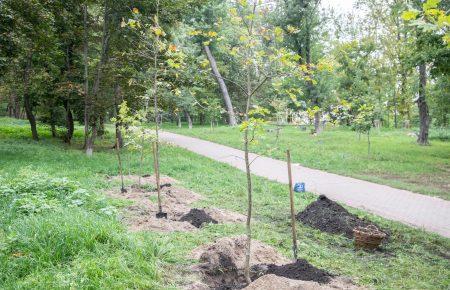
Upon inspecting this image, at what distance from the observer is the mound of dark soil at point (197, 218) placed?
7233 millimetres

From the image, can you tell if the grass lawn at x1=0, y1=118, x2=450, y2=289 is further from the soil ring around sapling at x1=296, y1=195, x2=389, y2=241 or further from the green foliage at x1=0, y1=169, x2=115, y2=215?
the soil ring around sapling at x1=296, y1=195, x2=389, y2=241

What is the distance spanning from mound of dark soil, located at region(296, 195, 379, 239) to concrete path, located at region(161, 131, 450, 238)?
5.09ft

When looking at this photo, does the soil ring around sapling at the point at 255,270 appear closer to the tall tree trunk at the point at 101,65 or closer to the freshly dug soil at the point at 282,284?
the freshly dug soil at the point at 282,284

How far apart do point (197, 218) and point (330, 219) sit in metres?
2.47

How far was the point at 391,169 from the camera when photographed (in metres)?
15.4

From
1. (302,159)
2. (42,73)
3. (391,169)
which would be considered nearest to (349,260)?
(391,169)

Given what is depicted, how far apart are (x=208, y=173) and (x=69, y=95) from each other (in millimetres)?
8278

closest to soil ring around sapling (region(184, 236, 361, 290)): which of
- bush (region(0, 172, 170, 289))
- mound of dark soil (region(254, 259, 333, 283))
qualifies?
mound of dark soil (region(254, 259, 333, 283))

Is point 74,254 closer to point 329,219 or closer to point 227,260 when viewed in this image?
point 227,260

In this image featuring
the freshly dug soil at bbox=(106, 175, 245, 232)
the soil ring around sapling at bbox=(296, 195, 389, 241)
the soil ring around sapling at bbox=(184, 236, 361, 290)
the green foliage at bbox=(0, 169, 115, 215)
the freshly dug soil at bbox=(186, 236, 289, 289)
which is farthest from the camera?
the soil ring around sapling at bbox=(296, 195, 389, 241)

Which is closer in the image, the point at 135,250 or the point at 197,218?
the point at 135,250

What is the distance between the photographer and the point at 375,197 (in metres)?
11.1

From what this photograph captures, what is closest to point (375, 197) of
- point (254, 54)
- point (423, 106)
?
point (254, 54)

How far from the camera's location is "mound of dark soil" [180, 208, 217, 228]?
285 inches
